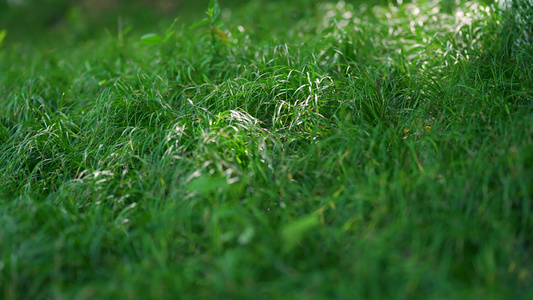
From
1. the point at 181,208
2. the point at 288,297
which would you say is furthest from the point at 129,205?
the point at 288,297

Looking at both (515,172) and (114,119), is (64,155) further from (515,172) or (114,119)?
(515,172)

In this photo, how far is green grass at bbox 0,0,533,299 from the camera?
1.50 m

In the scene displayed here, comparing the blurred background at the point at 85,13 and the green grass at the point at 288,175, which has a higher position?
the blurred background at the point at 85,13

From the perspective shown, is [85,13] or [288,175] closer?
[288,175]

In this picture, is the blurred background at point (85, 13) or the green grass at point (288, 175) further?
the blurred background at point (85, 13)

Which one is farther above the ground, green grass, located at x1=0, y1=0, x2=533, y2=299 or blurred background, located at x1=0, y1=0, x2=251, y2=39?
blurred background, located at x1=0, y1=0, x2=251, y2=39

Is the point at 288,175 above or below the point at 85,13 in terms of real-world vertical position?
below

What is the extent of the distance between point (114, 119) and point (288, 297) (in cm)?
158

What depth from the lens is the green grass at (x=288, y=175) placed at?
1.50m

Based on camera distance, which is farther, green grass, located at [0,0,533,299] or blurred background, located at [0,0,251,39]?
blurred background, located at [0,0,251,39]

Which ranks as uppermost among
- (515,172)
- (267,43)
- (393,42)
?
(267,43)

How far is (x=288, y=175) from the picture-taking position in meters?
1.95

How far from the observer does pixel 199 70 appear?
298cm

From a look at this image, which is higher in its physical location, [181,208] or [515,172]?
[181,208]
